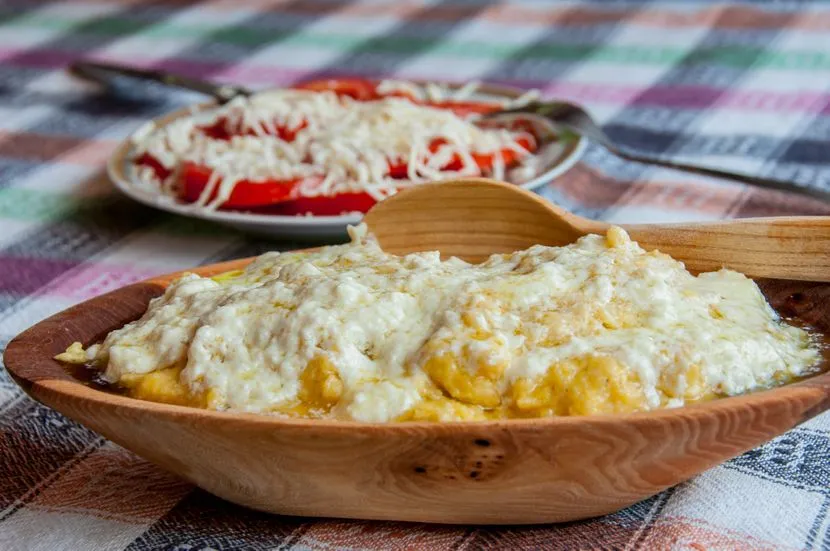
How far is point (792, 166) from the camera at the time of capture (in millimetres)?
2264

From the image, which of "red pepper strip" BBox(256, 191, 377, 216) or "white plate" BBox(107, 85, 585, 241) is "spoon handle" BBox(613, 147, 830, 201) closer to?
"white plate" BBox(107, 85, 585, 241)

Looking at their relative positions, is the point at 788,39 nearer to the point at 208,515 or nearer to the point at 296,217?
the point at 296,217

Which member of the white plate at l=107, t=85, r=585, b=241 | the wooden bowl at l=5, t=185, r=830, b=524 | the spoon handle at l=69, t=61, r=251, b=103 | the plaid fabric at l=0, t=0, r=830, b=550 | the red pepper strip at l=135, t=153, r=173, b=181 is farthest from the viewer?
the spoon handle at l=69, t=61, r=251, b=103

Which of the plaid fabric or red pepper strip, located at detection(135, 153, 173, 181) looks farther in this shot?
red pepper strip, located at detection(135, 153, 173, 181)

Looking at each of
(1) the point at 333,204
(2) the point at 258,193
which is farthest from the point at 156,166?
(1) the point at 333,204

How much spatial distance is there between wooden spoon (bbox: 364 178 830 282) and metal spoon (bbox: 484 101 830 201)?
2.33ft

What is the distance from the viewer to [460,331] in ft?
3.47

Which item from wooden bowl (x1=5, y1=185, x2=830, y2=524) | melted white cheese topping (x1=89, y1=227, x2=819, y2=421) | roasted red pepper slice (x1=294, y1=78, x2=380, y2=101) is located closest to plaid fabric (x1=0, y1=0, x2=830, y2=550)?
wooden bowl (x1=5, y1=185, x2=830, y2=524)

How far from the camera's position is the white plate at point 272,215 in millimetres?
1822

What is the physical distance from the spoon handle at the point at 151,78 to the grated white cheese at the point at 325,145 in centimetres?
25

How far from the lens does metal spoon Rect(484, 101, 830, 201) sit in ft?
6.25

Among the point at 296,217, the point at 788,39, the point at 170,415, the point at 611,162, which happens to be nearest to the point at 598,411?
the point at 170,415

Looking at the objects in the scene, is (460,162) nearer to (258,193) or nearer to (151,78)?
(258,193)

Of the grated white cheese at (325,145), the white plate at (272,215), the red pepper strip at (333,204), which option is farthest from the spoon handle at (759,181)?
the red pepper strip at (333,204)
